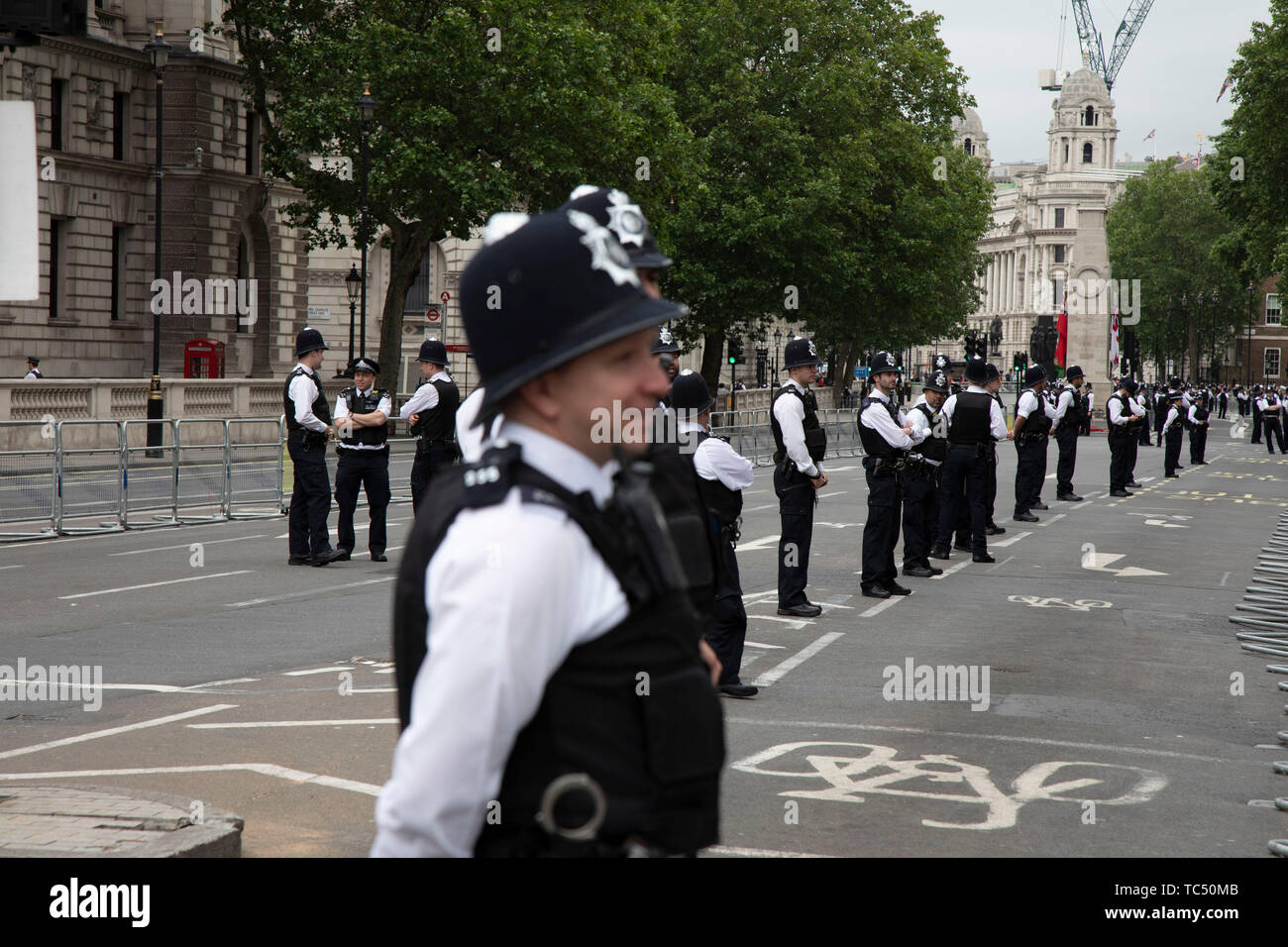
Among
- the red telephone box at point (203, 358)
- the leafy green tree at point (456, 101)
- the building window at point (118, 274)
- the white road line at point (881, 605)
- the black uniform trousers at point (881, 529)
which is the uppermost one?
the leafy green tree at point (456, 101)

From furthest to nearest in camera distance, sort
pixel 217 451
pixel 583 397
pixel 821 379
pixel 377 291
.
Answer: pixel 821 379
pixel 377 291
pixel 217 451
pixel 583 397

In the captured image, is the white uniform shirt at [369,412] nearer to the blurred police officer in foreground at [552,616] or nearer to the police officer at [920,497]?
the police officer at [920,497]

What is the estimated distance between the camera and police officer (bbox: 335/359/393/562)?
16.2m

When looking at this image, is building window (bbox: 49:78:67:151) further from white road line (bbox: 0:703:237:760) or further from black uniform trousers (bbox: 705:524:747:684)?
black uniform trousers (bbox: 705:524:747:684)

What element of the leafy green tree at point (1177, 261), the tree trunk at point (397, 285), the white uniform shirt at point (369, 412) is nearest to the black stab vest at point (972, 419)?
the white uniform shirt at point (369, 412)

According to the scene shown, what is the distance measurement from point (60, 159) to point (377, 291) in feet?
75.2

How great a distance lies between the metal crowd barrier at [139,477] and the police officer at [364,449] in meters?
4.17

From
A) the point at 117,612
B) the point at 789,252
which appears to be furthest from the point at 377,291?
the point at 117,612

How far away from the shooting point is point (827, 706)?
9.49 meters

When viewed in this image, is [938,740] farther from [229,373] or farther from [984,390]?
[229,373]

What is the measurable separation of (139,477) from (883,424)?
10.9 m

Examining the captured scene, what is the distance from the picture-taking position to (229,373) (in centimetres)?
4759

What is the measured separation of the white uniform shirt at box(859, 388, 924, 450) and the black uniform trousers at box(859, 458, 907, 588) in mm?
337

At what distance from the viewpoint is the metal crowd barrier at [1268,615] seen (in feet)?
40.5
